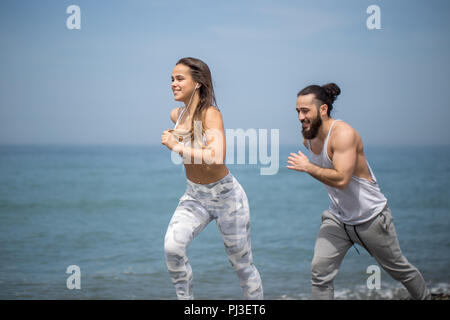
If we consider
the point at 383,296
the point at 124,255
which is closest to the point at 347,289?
the point at 383,296

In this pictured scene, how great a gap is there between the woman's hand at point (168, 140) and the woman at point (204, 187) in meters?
0.02

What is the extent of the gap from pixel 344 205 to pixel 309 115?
0.69 meters

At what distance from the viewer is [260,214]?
19016 millimetres

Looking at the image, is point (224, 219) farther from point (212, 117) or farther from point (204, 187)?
point (212, 117)

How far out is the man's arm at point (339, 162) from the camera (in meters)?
3.22

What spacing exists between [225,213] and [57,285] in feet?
17.9

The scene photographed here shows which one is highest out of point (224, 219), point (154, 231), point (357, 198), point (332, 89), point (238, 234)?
point (332, 89)

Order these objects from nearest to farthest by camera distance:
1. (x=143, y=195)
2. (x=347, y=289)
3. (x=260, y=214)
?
(x=347, y=289), (x=260, y=214), (x=143, y=195)

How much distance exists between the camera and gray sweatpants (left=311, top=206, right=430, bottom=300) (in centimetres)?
348

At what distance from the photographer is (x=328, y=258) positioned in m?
3.55

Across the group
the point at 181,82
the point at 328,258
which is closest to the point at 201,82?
the point at 181,82

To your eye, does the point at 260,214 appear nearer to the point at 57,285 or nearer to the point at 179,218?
the point at 57,285
